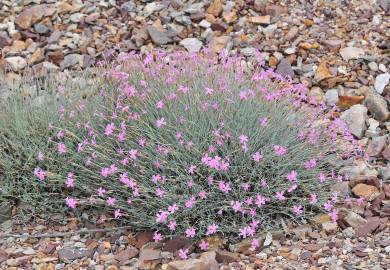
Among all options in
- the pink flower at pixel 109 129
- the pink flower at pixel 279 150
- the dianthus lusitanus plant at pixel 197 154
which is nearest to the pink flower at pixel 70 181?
the dianthus lusitanus plant at pixel 197 154

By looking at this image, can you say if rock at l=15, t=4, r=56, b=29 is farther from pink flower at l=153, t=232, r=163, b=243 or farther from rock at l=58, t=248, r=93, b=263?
pink flower at l=153, t=232, r=163, b=243

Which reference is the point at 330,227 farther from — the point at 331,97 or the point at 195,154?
the point at 331,97

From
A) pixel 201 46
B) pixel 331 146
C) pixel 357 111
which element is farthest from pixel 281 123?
pixel 201 46

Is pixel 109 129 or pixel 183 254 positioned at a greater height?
pixel 109 129

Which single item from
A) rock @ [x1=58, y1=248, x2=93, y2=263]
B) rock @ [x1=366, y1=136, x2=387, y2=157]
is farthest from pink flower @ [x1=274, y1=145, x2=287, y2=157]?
rock @ [x1=58, y1=248, x2=93, y2=263]

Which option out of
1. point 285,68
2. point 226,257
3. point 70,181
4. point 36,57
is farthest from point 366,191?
point 36,57

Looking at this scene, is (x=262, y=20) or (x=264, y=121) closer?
(x=264, y=121)
